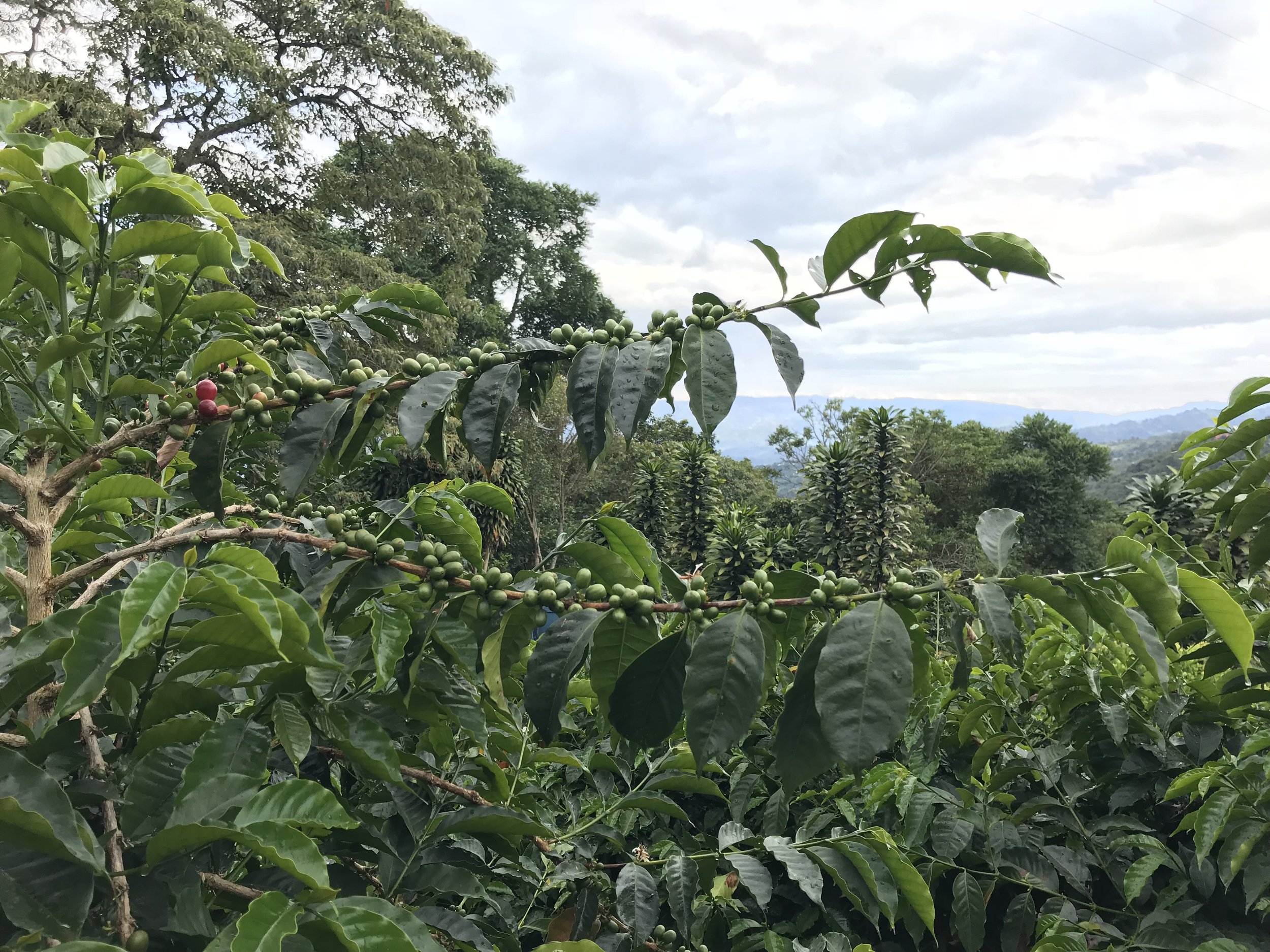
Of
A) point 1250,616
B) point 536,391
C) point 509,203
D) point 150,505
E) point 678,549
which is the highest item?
point 509,203

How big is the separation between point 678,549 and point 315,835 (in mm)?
11086

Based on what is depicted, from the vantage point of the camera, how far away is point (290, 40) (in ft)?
41.9

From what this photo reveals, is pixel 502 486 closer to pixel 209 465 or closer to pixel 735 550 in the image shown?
pixel 735 550

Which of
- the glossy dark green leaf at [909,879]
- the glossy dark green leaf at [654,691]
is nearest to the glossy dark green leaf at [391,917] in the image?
the glossy dark green leaf at [654,691]

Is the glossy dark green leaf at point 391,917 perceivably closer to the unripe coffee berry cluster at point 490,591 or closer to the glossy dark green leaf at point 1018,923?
the unripe coffee berry cluster at point 490,591

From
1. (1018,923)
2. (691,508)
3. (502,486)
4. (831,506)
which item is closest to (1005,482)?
(831,506)

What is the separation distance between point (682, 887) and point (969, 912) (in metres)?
0.51

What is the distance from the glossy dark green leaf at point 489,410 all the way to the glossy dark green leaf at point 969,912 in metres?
1.03

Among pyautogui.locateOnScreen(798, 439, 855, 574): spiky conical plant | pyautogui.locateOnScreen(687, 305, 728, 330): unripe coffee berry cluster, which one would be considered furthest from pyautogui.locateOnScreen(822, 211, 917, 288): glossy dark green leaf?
pyautogui.locateOnScreen(798, 439, 855, 574): spiky conical plant

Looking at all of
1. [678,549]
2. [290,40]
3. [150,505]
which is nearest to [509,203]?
[290,40]

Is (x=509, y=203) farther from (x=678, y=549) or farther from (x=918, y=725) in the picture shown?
(x=918, y=725)

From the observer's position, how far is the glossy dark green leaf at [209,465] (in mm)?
724

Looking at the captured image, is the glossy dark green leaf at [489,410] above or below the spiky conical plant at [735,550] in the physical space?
above

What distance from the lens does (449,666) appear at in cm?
85
